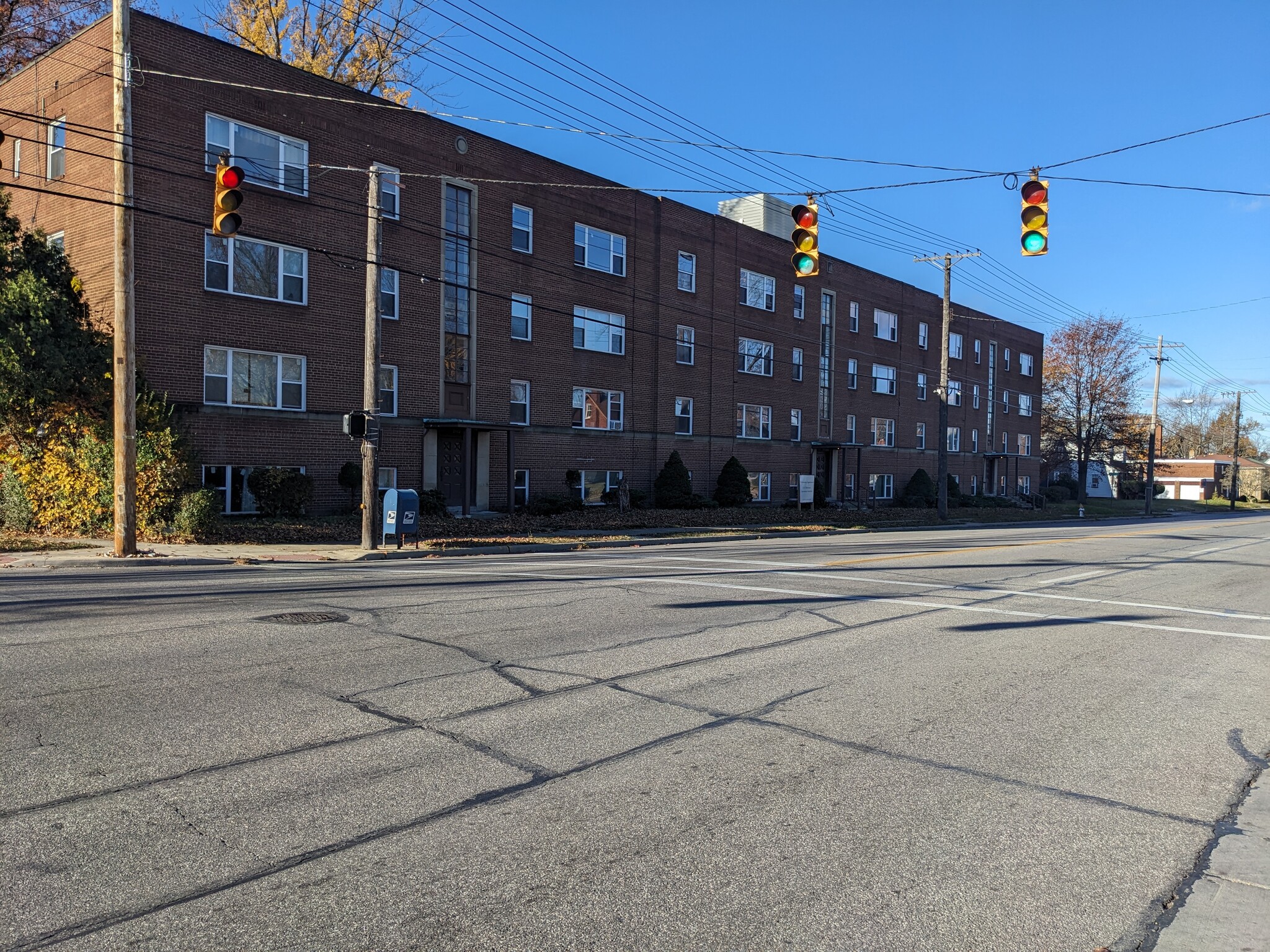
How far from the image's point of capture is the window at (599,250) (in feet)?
109

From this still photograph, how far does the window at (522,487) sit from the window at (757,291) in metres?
14.8

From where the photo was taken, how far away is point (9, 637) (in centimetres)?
868

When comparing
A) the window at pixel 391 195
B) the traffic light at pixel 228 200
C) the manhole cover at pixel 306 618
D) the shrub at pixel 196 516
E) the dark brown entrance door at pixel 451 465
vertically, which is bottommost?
the manhole cover at pixel 306 618

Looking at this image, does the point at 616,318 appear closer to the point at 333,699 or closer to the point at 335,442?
the point at 335,442

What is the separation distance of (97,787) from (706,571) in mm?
11774

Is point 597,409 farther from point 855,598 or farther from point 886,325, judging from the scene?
point 886,325

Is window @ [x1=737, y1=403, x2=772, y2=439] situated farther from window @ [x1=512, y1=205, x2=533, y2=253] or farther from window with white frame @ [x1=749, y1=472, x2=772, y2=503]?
window @ [x1=512, y1=205, x2=533, y2=253]

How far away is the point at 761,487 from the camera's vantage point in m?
42.3

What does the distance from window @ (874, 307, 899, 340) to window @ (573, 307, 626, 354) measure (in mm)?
19975

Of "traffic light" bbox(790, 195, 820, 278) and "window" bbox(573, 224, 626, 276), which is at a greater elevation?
"window" bbox(573, 224, 626, 276)

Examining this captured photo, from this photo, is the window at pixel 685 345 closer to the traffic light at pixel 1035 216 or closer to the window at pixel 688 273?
the window at pixel 688 273

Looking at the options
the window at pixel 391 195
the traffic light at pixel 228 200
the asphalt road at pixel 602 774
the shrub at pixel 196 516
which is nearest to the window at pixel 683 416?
the window at pixel 391 195

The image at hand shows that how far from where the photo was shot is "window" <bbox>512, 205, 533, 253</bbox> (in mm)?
30656

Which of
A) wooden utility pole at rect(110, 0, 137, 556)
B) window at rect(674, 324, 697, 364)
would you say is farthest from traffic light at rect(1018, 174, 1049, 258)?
window at rect(674, 324, 697, 364)
